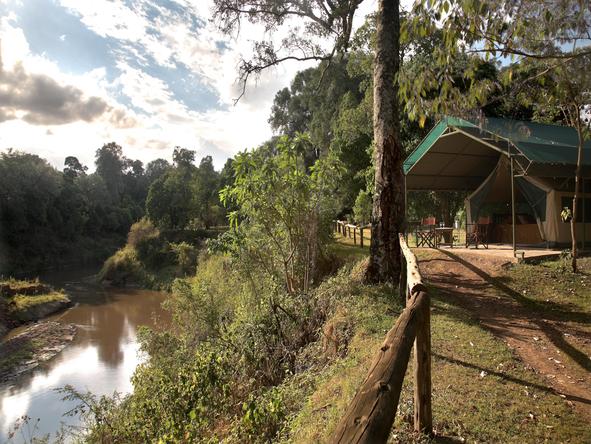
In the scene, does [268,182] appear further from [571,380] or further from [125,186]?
[125,186]

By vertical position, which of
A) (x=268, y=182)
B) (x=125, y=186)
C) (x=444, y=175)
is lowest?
(x=268, y=182)

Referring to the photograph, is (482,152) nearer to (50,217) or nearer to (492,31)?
(492,31)

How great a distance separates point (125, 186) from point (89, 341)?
194 ft

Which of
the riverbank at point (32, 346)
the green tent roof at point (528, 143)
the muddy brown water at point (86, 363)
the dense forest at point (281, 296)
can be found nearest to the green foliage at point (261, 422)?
the dense forest at point (281, 296)

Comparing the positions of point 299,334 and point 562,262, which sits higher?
point 562,262

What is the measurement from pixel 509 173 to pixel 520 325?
8749 mm

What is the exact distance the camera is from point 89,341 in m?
18.5

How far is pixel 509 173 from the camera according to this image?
13.5 meters

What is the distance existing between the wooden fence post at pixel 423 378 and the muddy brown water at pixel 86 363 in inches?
377

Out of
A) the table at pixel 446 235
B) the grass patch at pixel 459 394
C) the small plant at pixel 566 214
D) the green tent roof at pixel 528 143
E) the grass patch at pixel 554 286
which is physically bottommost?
the grass patch at pixel 459 394

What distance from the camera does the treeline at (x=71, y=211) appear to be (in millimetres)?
36125

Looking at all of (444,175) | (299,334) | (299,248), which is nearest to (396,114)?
(299,248)

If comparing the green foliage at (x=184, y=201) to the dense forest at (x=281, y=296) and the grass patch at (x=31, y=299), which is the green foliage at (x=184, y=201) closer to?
the grass patch at (x=31, y=299)

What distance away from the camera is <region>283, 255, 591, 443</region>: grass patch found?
3.16 m
